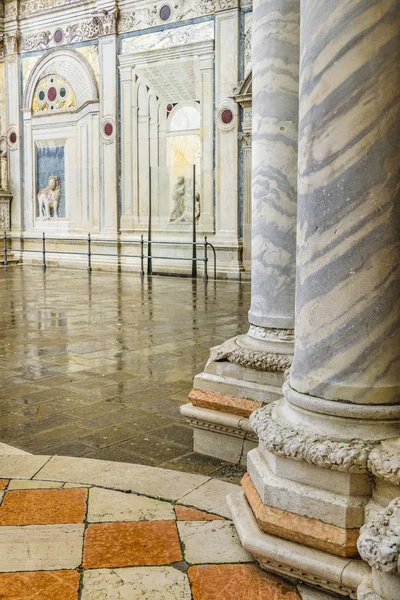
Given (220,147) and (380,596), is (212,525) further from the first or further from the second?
(220,147)

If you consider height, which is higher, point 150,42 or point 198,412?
point 150,42

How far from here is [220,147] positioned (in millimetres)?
12883

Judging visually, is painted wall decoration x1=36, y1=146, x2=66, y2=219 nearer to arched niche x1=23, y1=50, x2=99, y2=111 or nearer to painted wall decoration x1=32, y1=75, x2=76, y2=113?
painted wall decoration x1=32, y1=75, x2=76, y2=113

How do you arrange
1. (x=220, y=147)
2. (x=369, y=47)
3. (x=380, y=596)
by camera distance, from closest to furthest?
1. (x=380, y=596)
2. (x=369, y=47)
3. (x=220, y=147)

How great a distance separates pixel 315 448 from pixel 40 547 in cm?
96

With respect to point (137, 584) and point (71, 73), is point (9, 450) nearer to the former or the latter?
point (137, 584)

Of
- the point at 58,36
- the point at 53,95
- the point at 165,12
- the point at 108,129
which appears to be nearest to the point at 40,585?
the point at 165,12

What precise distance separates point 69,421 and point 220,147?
383 inches

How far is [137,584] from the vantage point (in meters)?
2.03

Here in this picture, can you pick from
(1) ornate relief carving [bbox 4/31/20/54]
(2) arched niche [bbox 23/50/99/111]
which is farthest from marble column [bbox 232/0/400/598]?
(1) ornate relief carving [bbox 4/31/20/54]

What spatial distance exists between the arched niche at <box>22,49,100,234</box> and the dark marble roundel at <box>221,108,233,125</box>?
3.39 metres

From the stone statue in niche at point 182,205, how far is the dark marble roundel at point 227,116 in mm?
1424

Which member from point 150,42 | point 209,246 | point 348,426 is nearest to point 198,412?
point 348,426

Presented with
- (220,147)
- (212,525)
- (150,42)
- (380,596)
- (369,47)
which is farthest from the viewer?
(150,42)
